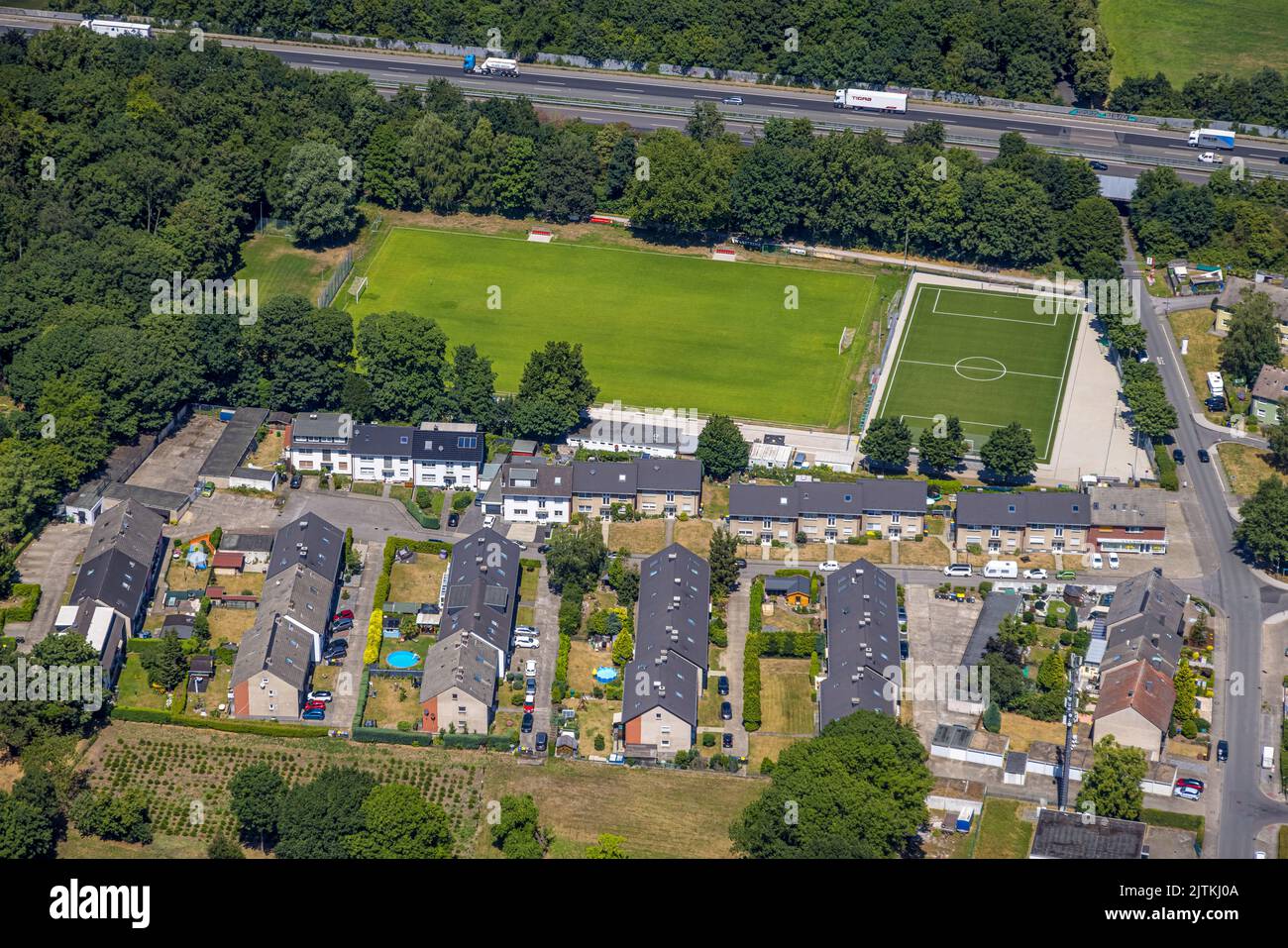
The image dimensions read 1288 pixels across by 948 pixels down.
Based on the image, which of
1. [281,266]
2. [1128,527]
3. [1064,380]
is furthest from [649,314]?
[1128,527]

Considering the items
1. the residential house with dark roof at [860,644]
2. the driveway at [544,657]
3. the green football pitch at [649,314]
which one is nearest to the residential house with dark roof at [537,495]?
the driveway at [544,657]

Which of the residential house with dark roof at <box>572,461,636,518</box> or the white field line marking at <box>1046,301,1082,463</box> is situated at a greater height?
the white field line marking at <box>1046,301,1082,463</box>

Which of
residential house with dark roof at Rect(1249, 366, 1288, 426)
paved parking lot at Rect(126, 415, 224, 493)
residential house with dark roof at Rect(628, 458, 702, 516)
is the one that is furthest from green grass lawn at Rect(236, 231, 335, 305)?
residential house with dark roof at Rect(1249, 366, 1288, 426)

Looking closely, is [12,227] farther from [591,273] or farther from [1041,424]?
[1041,424]

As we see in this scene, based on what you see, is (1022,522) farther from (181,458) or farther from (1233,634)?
(181,458)

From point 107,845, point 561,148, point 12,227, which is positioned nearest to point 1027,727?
point 107,845

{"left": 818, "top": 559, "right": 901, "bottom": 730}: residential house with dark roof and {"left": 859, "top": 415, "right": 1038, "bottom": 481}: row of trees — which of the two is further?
{"left": 859, "top": 415, "right": 1038, "bottom": 481}: row of trees

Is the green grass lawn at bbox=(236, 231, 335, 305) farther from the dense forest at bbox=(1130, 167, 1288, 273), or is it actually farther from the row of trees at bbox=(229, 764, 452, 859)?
the dense forest at bbox=(1130, 167, 1288, 273)
